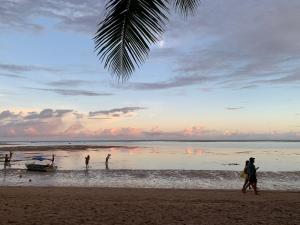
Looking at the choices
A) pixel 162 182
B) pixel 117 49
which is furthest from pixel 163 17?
pixel 162 182

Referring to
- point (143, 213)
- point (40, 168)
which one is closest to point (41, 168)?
point (40, 168)

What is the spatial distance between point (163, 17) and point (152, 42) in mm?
279

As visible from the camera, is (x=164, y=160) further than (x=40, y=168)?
Yes

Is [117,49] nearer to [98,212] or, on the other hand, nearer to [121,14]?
[121,14]

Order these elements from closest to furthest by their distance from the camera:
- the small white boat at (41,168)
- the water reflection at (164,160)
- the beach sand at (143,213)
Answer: the beach sand at (143,213), the small white boat at (41,168), the water reflection at (164,160)

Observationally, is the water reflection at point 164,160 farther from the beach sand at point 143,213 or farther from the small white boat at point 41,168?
the beach sand at point 143,213

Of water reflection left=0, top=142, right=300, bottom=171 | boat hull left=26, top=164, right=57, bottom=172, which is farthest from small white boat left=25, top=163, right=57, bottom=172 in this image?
water reflection left=0, top=142, right=300, bottom=171

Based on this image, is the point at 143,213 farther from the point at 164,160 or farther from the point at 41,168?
the point at 164,160

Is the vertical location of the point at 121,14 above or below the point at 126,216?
above

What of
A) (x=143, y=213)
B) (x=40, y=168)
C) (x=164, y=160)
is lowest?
(x=143, y=213)

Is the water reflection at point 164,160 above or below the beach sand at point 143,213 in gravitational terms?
above

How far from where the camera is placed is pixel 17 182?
94.6 feet

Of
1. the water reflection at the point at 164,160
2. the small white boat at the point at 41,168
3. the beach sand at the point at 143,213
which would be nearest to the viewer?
the beach sand at the point at 143,213

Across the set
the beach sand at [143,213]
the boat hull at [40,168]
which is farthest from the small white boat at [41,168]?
the beach sand at [143,213]
